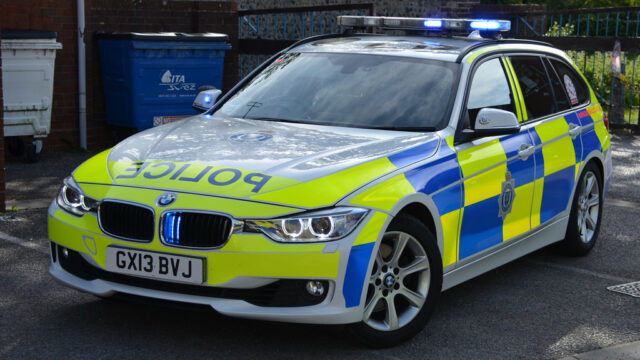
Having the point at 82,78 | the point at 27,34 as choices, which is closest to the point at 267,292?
the point at 27,34

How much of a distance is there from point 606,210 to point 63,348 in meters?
5.59

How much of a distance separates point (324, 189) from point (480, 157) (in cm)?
134

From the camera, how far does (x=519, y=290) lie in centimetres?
615

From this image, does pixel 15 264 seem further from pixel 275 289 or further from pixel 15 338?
pixel 275 289

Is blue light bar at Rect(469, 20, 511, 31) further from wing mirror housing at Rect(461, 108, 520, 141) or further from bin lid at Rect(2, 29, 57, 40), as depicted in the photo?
bin lid at Rect(2, 29, 57, 40)

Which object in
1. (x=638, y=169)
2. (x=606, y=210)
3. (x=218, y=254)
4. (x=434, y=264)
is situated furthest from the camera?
(x=638, y=169)

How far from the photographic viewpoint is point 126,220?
460cm

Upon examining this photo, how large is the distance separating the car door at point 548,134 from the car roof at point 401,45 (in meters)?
0.28

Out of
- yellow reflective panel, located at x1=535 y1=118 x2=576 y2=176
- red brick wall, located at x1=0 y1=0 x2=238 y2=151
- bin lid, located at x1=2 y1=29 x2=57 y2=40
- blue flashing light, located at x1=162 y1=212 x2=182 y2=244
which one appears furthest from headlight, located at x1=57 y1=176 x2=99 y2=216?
red brick wall, located at x1=0 y1=0 x2=238 y2=151

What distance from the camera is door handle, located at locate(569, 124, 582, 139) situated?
6.69m

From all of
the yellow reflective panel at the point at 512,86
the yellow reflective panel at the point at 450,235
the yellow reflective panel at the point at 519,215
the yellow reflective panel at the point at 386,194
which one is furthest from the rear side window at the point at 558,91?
the yellow reflective panel at the point at 386,194

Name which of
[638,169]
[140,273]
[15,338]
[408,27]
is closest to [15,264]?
[15,338]

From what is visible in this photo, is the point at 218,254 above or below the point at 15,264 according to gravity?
above

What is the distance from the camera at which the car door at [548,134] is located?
6.21 metres
